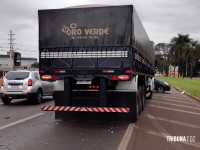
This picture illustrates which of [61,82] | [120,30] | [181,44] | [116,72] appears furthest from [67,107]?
[181,44]

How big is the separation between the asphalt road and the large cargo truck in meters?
0.57

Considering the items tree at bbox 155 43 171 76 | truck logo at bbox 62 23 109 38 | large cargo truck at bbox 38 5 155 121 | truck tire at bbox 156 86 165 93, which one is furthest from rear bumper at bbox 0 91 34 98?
tree at bbox 155 43 171 76

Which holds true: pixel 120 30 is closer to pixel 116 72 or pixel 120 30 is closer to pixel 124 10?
Result: pixel 124 10

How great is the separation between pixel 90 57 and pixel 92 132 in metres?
2.18

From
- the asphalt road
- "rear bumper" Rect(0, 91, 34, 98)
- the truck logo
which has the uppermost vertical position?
the truck logo

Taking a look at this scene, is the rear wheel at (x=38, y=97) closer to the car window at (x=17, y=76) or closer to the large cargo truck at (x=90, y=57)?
the car window at (x=17, y=76)

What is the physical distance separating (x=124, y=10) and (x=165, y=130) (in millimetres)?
3598

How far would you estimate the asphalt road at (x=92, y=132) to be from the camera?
689 cm

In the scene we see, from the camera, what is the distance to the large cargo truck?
9.02 m

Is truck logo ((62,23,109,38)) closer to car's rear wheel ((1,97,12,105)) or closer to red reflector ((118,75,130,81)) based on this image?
red reflector ((118,75,130,81))

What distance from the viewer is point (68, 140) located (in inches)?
289

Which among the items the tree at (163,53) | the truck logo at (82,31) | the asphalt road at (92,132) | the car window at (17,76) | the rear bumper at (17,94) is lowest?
the asphalt road at (92,132)

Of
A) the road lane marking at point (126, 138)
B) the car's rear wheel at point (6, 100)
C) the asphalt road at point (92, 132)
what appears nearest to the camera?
the road lane marking at point (126, 138)

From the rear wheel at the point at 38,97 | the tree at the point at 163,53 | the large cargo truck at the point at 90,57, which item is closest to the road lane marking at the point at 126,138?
the large cargo truck at the point at 90,57
